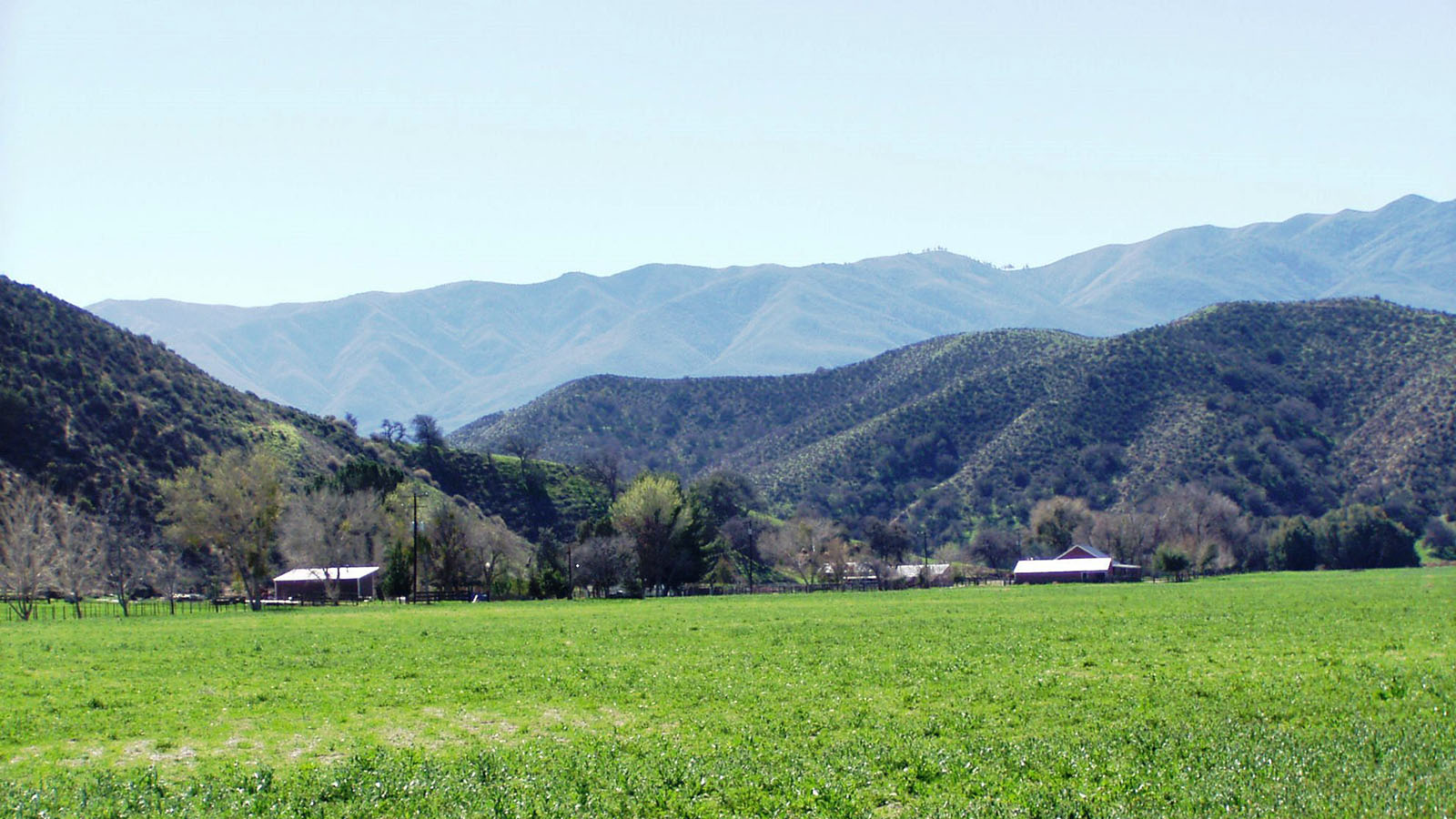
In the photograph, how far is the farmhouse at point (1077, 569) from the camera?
10825 centimetres

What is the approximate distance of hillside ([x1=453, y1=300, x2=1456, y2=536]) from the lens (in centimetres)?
12694

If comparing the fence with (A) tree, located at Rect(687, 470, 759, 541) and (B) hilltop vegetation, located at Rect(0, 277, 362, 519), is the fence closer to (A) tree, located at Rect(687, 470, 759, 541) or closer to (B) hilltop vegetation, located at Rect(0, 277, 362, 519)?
(B) hilltop vegetation, located at Rect(0, 277, 362, 519)

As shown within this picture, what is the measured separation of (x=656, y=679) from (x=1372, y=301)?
159 metres

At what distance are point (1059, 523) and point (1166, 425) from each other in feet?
76.6

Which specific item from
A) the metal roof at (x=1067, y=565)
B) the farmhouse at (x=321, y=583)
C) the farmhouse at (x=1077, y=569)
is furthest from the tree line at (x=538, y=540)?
the metal roof at (x=1067, y=565)

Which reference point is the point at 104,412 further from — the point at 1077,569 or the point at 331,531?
the point at 1077,569

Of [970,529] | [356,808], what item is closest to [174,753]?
[356,808]

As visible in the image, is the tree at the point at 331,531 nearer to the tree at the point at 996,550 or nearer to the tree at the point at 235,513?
the tree at the point at 235,513

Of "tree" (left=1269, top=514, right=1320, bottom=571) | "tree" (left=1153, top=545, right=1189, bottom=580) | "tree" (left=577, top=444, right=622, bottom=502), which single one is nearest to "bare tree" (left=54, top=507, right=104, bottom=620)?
"tree" (left=577, top=444, right=622, bottom=502)

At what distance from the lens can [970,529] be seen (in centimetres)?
13575

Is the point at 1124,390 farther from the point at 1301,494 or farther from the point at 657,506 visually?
the point at 657,506

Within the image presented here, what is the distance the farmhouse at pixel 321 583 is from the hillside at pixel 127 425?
416 inches

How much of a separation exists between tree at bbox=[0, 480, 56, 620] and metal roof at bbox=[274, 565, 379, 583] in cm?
1807

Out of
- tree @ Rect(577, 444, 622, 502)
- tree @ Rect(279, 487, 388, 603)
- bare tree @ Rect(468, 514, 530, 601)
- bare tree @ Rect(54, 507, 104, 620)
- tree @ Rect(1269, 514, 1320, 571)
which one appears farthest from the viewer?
tree @ Rect(577, 444, 622, 502)
